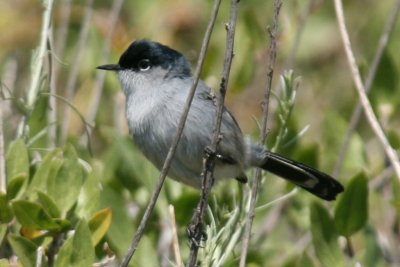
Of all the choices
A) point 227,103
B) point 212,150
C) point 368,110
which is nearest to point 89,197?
point 212,150

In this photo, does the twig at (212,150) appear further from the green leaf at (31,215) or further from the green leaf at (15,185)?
the green leaf at (15,185)

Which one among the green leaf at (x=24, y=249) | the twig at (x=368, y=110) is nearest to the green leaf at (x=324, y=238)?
the twig at (x=368, y=110)

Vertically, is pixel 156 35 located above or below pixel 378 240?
above

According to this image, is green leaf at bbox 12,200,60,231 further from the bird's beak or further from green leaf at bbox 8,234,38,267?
the bird's beak

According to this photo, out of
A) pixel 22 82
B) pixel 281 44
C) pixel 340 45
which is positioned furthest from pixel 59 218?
pixel 340 45

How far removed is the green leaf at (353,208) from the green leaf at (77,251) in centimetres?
91

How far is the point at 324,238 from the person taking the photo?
308 cm

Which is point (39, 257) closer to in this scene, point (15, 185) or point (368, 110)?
point (15, 185)

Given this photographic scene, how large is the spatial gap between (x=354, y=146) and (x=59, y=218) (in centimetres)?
137

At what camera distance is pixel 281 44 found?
4.18m

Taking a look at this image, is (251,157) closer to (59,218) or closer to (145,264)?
(145,264)

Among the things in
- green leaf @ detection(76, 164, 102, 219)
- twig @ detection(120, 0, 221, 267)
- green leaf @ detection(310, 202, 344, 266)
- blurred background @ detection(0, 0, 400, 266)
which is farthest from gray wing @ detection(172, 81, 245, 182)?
twig @ detection(120, 0, 221, 267)

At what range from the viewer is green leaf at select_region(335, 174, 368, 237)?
3.15 meters

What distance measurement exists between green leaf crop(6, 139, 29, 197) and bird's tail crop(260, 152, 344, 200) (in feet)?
2.82
